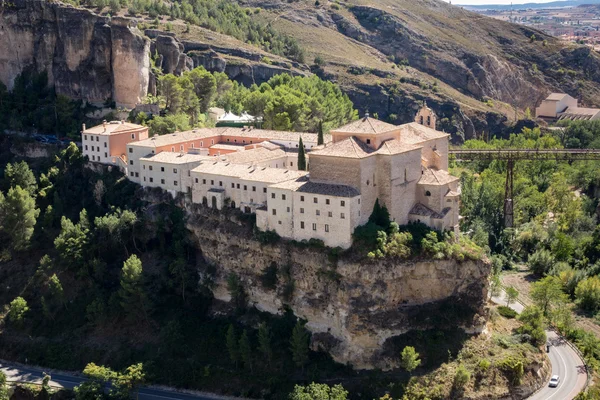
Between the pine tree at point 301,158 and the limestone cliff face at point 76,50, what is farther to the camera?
the limestone cliff face at point 76,50

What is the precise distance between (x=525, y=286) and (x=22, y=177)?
1741 inches

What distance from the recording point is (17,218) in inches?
2677

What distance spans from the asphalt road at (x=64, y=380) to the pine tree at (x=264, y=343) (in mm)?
3902

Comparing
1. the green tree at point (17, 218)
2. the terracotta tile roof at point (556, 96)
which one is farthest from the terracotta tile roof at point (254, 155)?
the terracotta tile roof at point (556, 96)

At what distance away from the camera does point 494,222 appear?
79812mm

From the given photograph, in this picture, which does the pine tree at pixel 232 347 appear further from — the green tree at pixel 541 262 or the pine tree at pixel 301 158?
the green tree at pixel 541 262

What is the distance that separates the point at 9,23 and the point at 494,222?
51.6m

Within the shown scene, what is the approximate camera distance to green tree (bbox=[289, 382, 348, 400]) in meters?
50.9

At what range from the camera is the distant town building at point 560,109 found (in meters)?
134

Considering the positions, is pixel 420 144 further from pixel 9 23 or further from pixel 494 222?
pixel 9 23

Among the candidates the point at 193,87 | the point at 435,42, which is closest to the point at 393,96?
the point at 435,42

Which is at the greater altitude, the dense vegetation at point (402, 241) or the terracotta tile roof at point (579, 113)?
the dense vegetation at point (402, 241)

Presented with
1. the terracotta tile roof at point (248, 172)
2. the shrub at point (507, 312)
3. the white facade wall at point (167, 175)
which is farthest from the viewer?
the white facade wall at point (167, 175)

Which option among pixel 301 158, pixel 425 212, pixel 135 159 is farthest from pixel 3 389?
pixel 425 212
